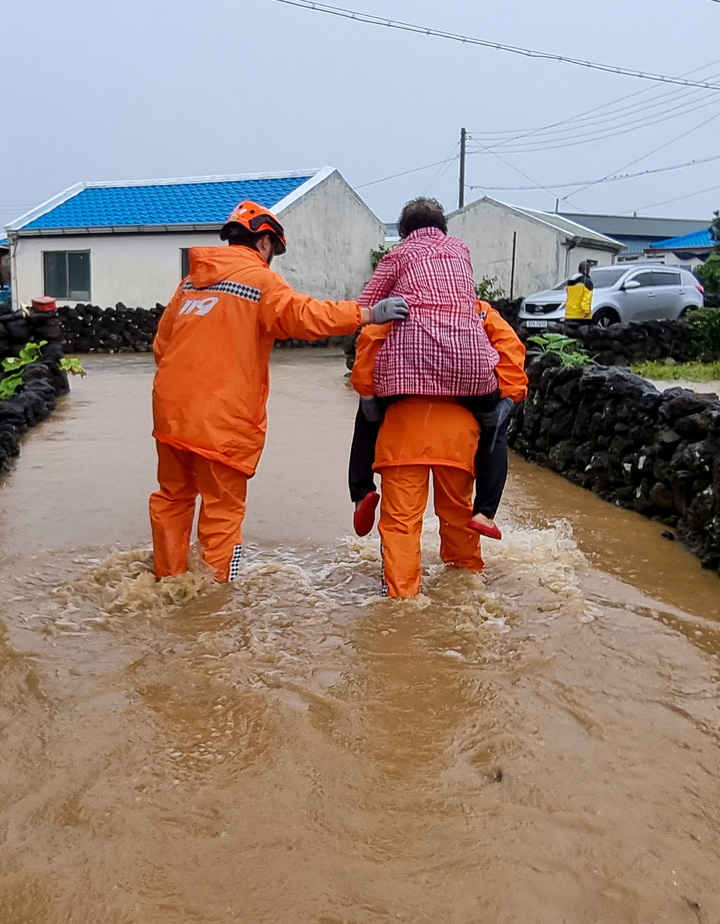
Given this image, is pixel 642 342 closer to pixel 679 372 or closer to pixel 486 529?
pixel 679 372

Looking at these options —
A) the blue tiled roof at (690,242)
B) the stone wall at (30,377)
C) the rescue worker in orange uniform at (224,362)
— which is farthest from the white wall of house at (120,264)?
the blue tiled roof at (690,242)

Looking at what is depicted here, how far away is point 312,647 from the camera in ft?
12.4

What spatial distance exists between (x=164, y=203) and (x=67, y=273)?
3209mm

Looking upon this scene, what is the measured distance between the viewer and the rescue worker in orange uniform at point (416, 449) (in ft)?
13.0

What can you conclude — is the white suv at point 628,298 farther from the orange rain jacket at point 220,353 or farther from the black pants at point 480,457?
the orange rain jacket at point 220,353

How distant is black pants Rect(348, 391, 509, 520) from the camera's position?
13.1 ft

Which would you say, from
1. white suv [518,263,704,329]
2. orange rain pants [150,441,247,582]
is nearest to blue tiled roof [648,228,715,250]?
white suv [518,263,704,329]

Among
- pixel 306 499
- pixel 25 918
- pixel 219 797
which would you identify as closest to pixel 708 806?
pixel 219 797

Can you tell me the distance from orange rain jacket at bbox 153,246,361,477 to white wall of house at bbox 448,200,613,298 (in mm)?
25206

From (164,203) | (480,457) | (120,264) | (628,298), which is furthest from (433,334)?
(164,203)

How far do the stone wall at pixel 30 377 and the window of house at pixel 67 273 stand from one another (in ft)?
33.6

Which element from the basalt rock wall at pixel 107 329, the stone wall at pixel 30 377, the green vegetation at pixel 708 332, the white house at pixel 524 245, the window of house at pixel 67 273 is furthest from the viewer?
the white house at pixel 524 245

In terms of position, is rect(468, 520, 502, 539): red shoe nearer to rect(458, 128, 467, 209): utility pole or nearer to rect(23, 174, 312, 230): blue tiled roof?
rect(23, 174, 312, 230): blue tiled roof

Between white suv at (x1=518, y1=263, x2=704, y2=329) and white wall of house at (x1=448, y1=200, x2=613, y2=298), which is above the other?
white wall of house at (x1=448, y1=200, x2=613, y2=298)
